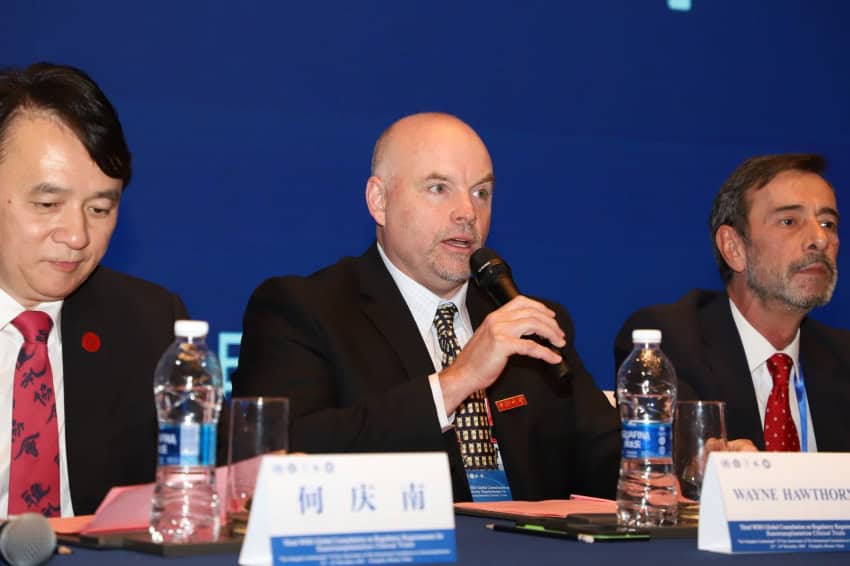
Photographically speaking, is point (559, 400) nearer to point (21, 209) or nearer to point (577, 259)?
point (577, 259)

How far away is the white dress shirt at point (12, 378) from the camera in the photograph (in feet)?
7.86

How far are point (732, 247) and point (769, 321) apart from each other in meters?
0.32

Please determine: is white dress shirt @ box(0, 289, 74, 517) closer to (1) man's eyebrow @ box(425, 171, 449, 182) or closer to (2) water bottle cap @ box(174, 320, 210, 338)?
(2) water bottle cap @ box(174, 320, 210, 338)

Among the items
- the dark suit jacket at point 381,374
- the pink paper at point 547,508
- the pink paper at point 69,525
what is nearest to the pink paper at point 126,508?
the pink paper at point 69,525

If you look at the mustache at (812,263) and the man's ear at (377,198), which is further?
the mustache at (812,263)

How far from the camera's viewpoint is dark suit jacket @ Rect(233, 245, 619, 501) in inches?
116

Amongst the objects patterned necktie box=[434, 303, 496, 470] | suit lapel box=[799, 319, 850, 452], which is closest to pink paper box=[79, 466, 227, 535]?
patterned necktie box=[434, 303, 496, 470]

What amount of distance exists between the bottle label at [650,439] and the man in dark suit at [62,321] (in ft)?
3.81

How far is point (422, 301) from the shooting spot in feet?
10.6

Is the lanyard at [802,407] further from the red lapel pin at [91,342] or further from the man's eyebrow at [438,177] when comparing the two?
the red lapel pin at [91,342]

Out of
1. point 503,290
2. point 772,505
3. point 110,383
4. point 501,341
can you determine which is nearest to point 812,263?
point 503,290

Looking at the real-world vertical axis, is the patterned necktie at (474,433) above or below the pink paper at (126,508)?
above

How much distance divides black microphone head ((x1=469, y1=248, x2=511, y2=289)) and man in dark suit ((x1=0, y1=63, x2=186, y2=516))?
783mm

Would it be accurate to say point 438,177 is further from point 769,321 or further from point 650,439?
point 650,439
